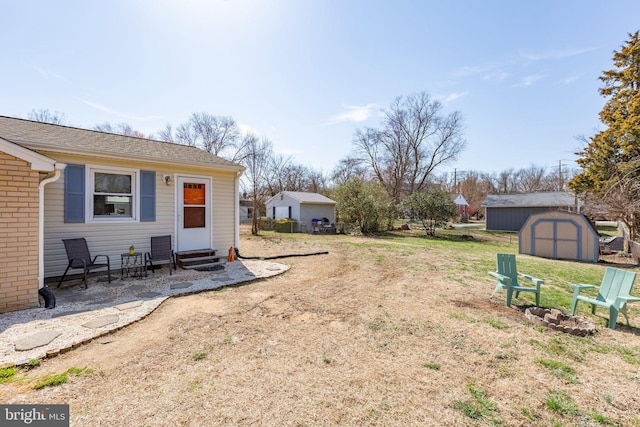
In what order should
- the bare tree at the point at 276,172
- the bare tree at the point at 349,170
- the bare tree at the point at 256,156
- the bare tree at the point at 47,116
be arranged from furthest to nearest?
the bare tree at the point at 349,170
the bare tree at the point at 276,172
the bare tree at the point at 256,156
the bare tree at the point at 47,116

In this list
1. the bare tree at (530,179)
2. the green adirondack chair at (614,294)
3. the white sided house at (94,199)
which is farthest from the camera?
the bare tree at (530,179)

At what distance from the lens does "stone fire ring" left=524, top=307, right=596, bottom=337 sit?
363 cm

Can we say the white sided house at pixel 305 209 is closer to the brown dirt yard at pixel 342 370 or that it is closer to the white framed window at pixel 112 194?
the white framed window at pixel 112 194

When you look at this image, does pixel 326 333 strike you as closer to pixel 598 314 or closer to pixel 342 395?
pixel 342 395

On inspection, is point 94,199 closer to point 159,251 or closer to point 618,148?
point 159,251

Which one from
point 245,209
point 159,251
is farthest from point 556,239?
point 245,209

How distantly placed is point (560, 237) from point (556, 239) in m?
0.16

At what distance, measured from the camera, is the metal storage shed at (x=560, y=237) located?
37.0ft

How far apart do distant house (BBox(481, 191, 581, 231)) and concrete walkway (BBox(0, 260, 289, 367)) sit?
25.5 meters

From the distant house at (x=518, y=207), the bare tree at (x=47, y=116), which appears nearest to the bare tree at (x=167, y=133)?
the bare tree at (x=47, y=116)

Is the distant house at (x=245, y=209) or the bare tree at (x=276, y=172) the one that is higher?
the bare tree at (x=276, y=172)

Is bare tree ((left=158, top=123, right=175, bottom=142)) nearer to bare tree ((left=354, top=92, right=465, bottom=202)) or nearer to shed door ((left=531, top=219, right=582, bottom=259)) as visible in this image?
bare tree ((left=354, top=92, right=465, bottom=202))

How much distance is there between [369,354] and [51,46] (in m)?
11.6

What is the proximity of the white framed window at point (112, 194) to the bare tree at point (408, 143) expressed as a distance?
28685mm
